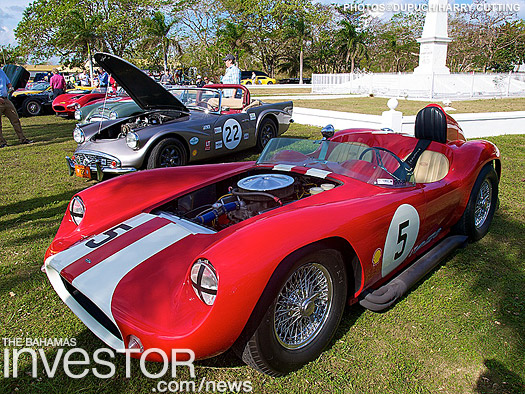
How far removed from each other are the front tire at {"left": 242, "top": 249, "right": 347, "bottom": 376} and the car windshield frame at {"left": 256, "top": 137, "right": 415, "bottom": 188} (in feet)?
2.70

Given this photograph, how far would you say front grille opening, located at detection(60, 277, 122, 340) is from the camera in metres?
1.95

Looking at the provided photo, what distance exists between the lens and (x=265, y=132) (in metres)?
7.51

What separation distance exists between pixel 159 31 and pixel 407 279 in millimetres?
37109

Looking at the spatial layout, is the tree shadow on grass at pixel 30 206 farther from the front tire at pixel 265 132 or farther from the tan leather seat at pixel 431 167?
the tan leather seat at pixel 431 167

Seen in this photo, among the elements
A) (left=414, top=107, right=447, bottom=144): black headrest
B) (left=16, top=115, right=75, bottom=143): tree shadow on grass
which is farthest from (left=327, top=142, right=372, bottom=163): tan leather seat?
(left=16, top=115, right=75, bottom=143): tree shadow on grass

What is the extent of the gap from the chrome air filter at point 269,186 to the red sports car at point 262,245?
10 mm

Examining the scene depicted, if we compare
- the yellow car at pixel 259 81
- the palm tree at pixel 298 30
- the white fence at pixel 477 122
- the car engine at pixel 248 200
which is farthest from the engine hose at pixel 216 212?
the palm tree at pixel 298 30

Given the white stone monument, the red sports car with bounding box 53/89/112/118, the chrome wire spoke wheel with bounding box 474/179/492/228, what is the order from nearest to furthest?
the chrome wire spoke wheel with bounding box 474/179/492/228 → the red sports car with bounding box 53/89/112/118 → the white stone monument

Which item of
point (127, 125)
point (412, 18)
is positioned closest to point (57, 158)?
point (127, 125)

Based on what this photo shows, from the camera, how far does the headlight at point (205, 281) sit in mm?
1702

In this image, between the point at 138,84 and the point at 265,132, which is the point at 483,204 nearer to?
the point at 265,132

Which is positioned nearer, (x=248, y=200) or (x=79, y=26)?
(x=248, y=200)

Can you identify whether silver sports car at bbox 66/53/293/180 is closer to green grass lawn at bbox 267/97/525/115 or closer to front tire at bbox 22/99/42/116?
green grass lawn at bbox 267/97/525/115

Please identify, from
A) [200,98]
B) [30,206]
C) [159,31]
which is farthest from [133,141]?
[159,31]
